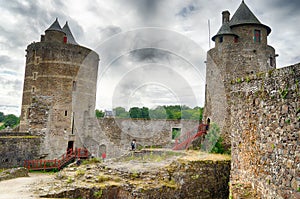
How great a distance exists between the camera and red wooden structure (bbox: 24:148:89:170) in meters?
19.4

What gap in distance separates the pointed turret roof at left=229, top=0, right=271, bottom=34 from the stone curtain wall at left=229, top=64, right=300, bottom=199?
32.3 ft

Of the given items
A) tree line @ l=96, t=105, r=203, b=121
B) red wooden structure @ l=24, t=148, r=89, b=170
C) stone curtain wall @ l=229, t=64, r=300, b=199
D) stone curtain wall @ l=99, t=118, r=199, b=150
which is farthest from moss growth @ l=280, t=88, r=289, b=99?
tree line @ l=96, t=105, r=203, b=121

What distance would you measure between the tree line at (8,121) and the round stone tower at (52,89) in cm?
3392

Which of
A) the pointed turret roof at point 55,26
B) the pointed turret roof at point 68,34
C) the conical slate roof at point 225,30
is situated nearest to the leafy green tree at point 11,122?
the pointed turret roof at point 68,34

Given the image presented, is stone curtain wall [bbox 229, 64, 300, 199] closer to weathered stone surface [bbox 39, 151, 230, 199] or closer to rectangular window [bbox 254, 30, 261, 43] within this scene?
weathered stone surface [bbox 39, 151, 230, 199]

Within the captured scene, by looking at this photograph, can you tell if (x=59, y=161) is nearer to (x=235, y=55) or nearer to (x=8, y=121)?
(x=235, y=55)

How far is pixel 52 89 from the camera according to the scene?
22.3 metres

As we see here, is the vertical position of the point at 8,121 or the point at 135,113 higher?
the point at 135,113

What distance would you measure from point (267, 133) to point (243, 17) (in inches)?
504

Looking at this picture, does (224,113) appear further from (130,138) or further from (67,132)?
(67,132)

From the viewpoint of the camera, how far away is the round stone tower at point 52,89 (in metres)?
21.6

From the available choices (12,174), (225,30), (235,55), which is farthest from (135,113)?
(12,174)

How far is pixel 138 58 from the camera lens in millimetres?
A: 18656

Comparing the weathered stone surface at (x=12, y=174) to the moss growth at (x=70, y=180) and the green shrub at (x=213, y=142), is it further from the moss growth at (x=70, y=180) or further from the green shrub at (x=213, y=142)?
the green shrub at (x=213, y=142)
